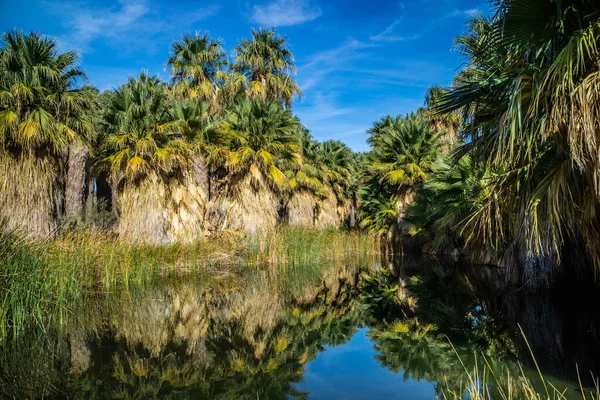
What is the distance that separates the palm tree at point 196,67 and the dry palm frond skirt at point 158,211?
838cm

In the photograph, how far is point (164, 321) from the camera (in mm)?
7684

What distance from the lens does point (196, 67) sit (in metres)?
23.2

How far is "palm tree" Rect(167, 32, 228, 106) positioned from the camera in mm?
23234

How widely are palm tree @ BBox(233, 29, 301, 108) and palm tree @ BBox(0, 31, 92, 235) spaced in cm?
1245

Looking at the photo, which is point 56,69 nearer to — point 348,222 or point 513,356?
point 513,356

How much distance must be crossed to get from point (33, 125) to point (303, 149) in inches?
756

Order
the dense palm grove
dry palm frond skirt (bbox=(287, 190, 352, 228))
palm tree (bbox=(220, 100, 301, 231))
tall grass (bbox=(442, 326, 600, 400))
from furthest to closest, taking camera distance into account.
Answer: dry palm frond skirt (bbox=(287, 190, 352, 228))
palm tree (bbox=(220, 100, 301, 231))
the dense palm grove
tall grass (bbox=(442, 326, 600, 400))

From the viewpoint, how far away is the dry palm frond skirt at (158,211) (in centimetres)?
1582

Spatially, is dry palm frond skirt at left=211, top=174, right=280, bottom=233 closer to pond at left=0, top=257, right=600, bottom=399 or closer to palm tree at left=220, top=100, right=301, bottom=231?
palm tree at left=220, top=100, right=301, bottom=231

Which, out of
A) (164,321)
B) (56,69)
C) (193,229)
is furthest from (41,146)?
(164,321)

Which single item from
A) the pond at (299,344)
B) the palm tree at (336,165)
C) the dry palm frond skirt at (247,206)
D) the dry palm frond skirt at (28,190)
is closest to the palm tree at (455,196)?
the pond at (299,344)

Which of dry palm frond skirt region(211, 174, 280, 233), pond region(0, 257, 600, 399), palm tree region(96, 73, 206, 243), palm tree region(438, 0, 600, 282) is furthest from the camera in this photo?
dry palm frond skirt region(211, 174, 280, 233)

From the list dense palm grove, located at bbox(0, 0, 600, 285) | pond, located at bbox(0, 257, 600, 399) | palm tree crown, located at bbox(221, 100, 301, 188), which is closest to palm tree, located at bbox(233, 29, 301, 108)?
dense palm grove, located at bbox(0, 0, 600, 285)

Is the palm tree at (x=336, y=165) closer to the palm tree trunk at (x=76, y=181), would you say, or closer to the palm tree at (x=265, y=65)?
the palm tree at (x=265, y=65)
